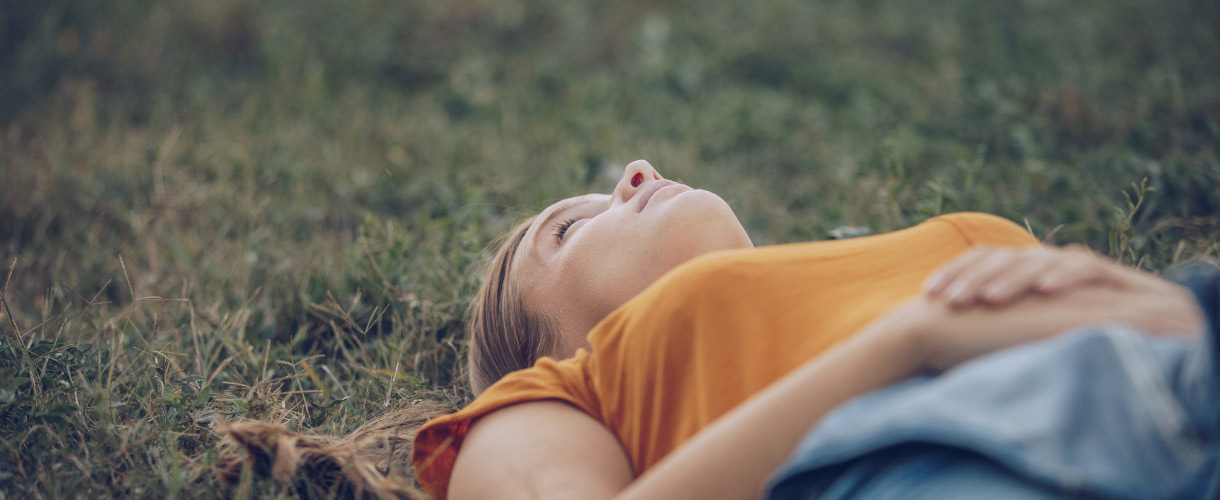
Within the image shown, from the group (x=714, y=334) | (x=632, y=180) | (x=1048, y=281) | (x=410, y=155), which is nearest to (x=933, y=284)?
(x=1048, y=281)

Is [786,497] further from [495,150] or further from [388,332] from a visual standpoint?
[495,150]

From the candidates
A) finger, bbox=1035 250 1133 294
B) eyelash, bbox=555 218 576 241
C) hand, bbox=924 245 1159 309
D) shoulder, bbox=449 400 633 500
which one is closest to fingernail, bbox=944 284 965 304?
hand, bbox=924 245 1159 309

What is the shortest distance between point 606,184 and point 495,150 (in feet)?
2.91

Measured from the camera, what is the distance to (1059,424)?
1093 mm

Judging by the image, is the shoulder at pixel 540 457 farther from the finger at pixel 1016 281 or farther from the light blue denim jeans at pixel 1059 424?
the finger at pixel 1016 281

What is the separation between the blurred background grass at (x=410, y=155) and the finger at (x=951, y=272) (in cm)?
137

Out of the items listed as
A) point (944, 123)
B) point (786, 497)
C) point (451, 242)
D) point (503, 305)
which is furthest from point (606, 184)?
point (786, 497)

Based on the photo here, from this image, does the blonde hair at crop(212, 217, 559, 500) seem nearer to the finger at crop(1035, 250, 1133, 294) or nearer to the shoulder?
the shoulder

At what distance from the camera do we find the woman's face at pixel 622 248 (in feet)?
6.15

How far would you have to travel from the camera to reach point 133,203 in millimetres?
3520

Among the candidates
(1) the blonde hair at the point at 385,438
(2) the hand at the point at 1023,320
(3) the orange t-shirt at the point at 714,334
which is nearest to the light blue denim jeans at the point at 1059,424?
(2) the hand at the point at 1023,320

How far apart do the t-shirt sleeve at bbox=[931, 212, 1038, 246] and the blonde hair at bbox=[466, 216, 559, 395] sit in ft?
2.95

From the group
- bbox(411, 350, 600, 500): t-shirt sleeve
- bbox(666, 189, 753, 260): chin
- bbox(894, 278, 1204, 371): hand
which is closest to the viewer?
bbox(894, 278, 1204, 371): hand

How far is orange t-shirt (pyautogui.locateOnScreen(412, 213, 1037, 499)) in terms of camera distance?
4.91 feet
